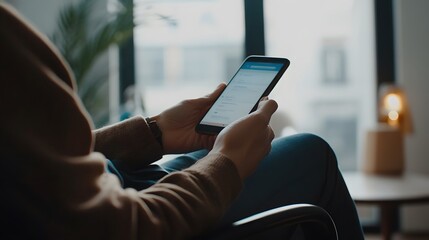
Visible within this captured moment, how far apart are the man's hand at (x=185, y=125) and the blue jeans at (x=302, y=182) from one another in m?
0.13

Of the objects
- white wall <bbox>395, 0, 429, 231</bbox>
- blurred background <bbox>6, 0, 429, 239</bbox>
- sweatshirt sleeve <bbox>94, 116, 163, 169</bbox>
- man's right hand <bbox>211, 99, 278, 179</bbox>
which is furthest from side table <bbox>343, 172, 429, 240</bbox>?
man's right hand <bbox>211, 99, 278, 179</bbox>

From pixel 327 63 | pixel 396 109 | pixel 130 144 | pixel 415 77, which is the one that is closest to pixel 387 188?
pixel 396 109

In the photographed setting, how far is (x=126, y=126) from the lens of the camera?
3.69 feet

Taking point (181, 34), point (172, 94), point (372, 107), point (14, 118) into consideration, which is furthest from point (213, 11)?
point (14, 118)

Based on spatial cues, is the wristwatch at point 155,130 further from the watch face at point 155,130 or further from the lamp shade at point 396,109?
the lamp shade at point 396,109

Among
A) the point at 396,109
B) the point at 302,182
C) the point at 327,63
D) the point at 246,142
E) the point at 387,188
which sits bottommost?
the point at 387,188

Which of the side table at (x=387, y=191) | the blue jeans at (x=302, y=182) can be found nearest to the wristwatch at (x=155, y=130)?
the blue jeans at (x=302, y=182)

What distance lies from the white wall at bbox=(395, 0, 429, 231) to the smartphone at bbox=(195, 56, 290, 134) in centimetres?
200

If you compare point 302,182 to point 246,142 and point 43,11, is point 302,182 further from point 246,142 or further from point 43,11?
point 43,11

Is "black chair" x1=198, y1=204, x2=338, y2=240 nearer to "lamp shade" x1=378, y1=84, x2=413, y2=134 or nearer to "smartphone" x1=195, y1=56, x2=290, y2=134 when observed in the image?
"smartphone" x1=195, y1=56, x2=290, y2=134

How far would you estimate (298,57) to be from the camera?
313 centimetres

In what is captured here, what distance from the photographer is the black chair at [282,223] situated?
764 millimetres

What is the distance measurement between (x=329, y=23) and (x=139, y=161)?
87.7 inches

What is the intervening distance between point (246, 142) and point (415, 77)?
92.0 inches
